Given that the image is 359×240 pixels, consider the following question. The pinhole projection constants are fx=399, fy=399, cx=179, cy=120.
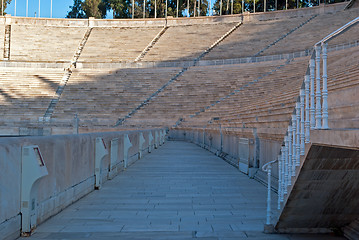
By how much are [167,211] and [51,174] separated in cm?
192

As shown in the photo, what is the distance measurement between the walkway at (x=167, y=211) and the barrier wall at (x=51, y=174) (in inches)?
8.6

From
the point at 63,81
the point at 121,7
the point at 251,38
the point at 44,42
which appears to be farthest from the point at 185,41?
the point at 121,7

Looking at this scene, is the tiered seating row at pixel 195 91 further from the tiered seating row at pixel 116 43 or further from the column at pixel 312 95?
the column at pixel 312 95

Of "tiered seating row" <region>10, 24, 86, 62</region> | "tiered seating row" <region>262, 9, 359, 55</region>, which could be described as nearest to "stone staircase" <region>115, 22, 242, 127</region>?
"tiered seating row" <region>262, 9, 359, 55</region>

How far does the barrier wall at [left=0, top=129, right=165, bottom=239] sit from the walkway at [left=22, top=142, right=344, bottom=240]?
220mm

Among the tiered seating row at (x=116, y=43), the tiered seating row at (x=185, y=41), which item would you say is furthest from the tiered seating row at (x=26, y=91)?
the tiered seating row at (x=185, y=41)

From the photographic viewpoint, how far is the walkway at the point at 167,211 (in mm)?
Answer: 5098

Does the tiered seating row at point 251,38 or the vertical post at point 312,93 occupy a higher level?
the tiered seating row at point 251,38

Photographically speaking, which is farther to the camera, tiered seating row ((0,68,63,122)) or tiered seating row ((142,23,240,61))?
tiered seating row ((142,23,240,61))

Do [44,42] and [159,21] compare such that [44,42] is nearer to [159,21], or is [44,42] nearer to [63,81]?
[63,81]

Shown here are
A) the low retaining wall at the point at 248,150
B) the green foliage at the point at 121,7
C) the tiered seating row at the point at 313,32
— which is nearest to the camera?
the low retaining wall at the point at 248,150

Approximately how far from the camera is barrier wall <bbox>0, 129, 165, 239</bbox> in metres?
4.40

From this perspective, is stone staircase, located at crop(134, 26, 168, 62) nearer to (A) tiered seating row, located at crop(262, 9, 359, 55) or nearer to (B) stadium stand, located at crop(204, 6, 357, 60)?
(B) stadium stand, located at crop(204, 6, 357, 60)

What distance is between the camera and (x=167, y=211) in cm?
641
